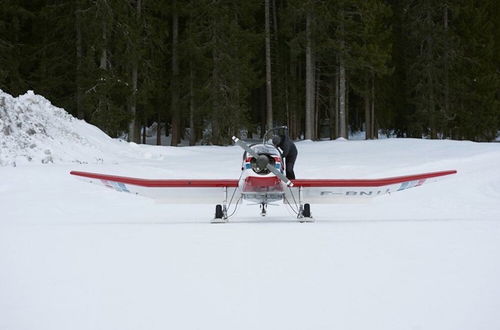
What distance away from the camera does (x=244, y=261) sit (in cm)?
620

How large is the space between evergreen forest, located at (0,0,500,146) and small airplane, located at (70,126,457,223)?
62.5 feet

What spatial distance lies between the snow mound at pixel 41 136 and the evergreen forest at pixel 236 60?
7056 mm

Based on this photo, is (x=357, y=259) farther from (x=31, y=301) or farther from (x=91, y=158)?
(x=91, y=158)

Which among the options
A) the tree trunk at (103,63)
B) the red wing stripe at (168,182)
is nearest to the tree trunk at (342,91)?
the tree trunk at (103,63)

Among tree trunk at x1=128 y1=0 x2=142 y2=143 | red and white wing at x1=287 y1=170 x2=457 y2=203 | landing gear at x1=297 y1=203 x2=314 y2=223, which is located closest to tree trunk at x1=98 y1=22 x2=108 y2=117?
tree trunk at x1=128 y1=0 x2=142 y2=143

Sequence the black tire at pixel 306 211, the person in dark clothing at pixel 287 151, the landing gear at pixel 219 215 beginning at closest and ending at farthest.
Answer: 1. the landing gear at pixel 219 215
2. the black tire at pixel 306 211
3. the person in dark clothing at pixel 287 151

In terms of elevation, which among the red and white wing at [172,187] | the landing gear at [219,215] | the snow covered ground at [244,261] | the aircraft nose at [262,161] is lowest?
the snow covered ground at [244,261]

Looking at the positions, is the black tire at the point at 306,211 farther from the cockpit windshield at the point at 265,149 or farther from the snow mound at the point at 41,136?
the snow mound at the point at 41,136

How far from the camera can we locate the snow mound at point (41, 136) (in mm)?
16578

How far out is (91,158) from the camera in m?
19.0

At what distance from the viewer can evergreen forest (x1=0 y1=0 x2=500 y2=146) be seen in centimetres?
2989

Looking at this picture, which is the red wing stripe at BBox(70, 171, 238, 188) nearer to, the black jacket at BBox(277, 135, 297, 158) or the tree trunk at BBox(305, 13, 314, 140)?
the black jacket at BBox(277, 135, 297, 158)

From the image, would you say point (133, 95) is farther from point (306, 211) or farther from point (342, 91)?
point (306, 211)

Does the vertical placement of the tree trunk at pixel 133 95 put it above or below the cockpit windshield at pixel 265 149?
above
